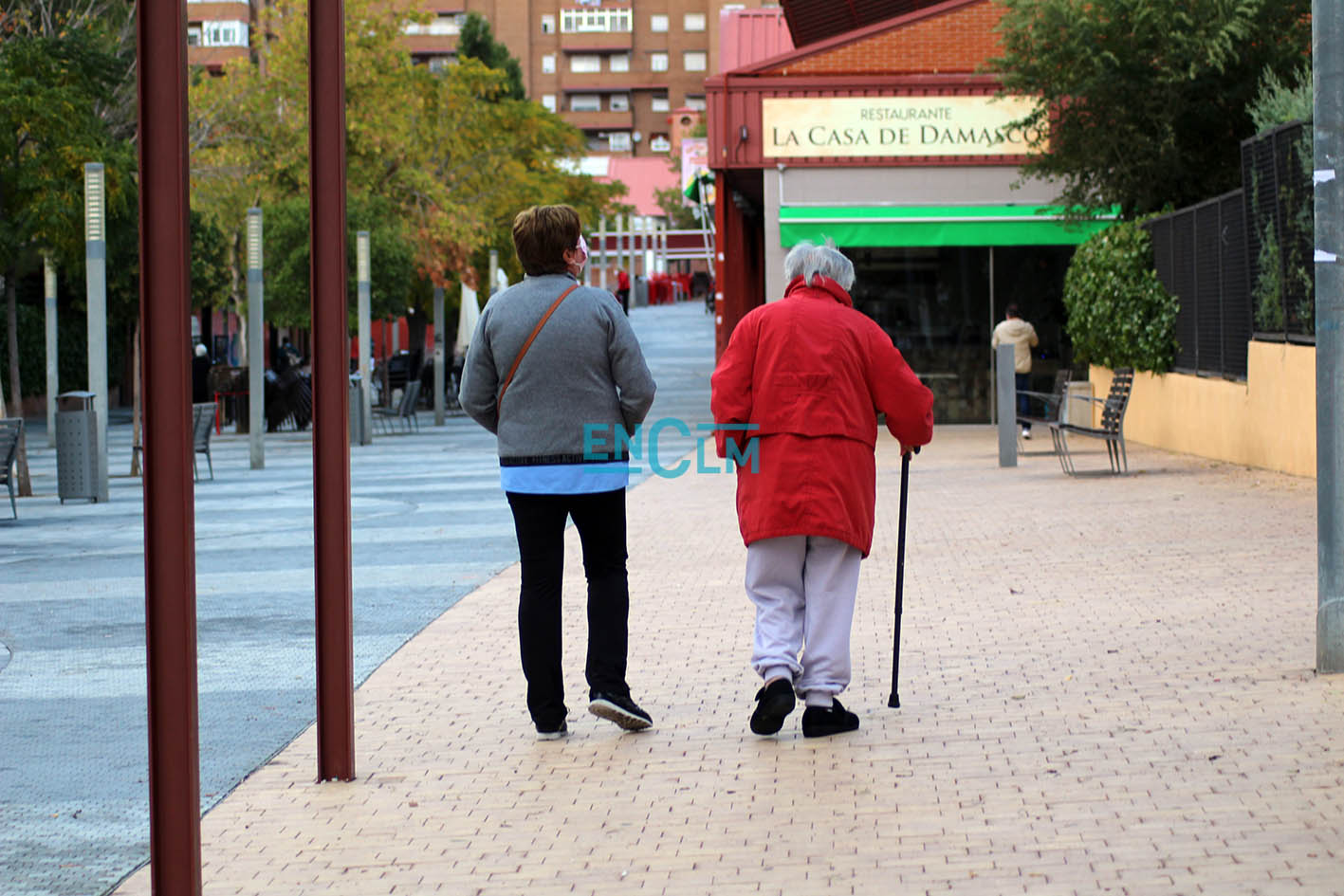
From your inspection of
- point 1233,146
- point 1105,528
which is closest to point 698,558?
point 1105,528

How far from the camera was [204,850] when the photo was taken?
4879 mm

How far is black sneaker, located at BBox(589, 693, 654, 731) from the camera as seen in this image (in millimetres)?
6082

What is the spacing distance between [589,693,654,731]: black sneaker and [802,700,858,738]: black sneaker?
0.53 meters

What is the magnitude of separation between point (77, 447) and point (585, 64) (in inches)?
3832

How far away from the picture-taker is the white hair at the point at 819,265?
6242mm

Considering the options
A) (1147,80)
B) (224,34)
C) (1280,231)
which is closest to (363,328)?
(1147,80)

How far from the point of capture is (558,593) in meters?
6.15

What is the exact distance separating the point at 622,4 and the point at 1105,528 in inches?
3982

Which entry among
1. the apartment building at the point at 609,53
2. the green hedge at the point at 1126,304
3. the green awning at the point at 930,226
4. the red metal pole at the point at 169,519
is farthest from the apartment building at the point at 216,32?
A: the red metal pole at the point at 169,519

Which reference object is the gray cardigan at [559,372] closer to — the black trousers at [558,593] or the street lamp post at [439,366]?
the black trousers at [558,593]

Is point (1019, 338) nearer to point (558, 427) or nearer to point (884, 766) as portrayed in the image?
point (558, 427)

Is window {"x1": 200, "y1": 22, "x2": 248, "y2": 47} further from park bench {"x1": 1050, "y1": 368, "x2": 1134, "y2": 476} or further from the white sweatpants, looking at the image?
the white sweatpants

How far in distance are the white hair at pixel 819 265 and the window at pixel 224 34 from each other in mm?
75255

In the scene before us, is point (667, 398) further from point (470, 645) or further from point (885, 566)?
point (470, 645)
